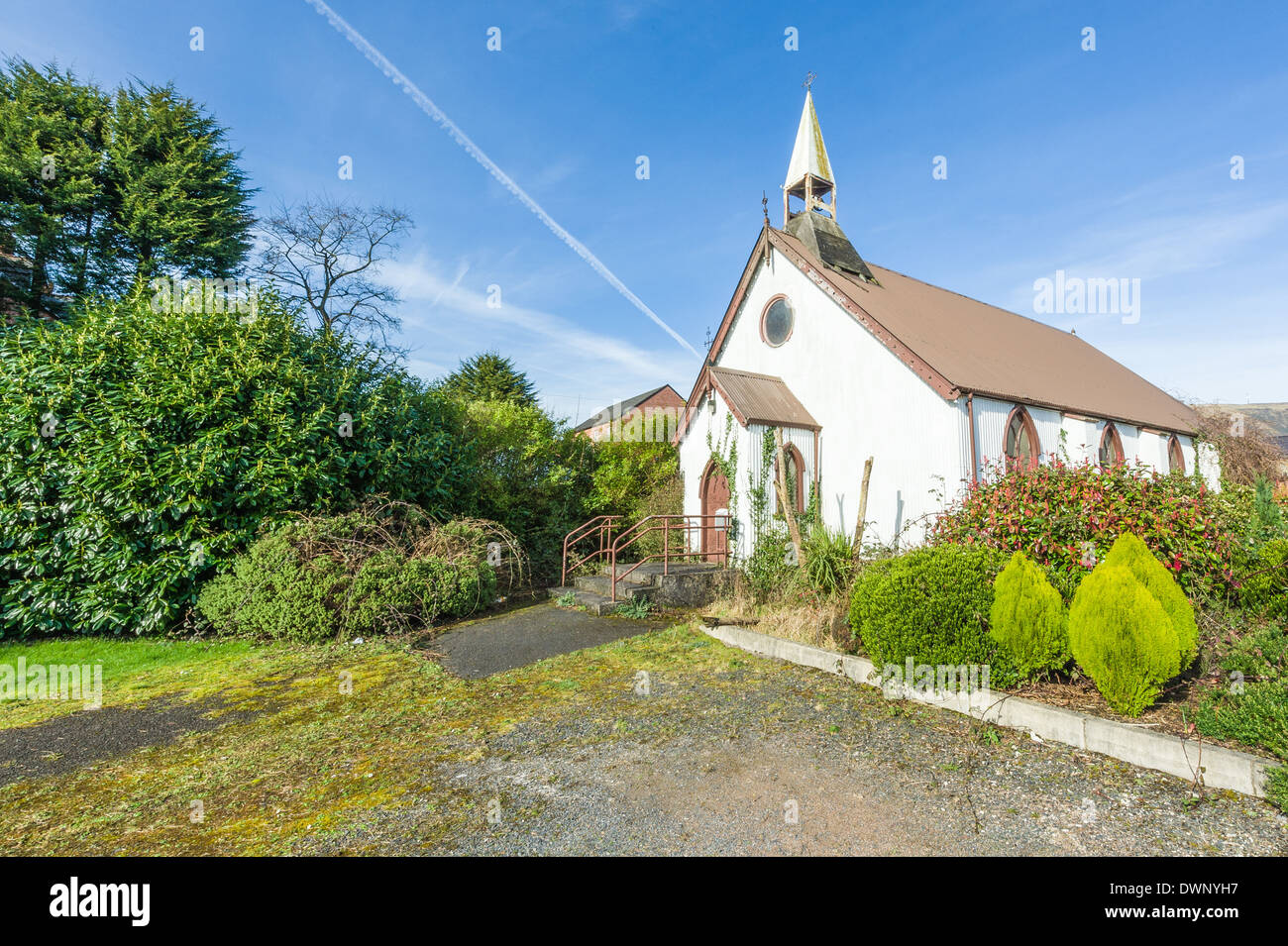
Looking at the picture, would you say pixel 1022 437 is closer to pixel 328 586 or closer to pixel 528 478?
pixel 528 478

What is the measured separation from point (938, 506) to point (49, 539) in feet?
53.1

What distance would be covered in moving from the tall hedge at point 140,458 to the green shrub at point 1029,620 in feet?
33.2

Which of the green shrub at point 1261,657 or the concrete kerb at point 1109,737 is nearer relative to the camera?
the concrete kerb at point 1109,737

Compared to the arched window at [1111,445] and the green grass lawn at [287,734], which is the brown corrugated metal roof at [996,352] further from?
the green grass lawn at [287,734]

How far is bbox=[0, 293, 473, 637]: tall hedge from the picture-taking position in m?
8.57

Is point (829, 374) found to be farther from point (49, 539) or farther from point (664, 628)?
point (49, 539)

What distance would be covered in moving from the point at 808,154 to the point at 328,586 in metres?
19.2

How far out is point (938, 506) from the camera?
12922mm

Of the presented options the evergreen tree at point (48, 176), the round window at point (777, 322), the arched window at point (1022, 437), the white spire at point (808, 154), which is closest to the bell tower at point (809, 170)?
the white spire at point (808, 154)

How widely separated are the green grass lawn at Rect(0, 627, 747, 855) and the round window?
1041 cm

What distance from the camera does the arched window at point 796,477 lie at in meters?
14.6

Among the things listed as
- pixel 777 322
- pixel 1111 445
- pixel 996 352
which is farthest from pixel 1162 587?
pixel 1111 445
